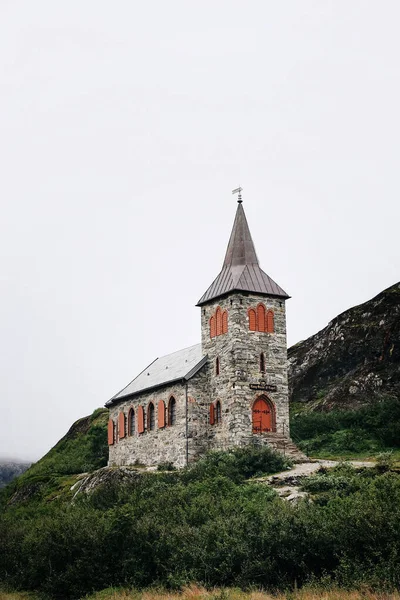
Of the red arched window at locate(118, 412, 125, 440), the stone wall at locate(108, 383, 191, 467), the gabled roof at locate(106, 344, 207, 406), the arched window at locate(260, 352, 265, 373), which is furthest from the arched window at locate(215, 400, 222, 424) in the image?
the red arched window at locate(118, 412, 125, 440)

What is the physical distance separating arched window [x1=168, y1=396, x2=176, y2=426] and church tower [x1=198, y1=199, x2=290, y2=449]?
2335mm

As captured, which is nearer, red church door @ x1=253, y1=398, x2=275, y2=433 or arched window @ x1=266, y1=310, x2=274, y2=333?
red church door @ x1=253, y1=398, x2=275, y2=433

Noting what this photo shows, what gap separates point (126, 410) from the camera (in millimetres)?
53000

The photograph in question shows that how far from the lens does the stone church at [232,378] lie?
144ft

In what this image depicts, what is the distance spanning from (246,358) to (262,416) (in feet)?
10.9

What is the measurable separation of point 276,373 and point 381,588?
25.0m

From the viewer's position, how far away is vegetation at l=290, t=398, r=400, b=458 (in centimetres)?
4194

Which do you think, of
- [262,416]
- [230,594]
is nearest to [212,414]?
[262,416]

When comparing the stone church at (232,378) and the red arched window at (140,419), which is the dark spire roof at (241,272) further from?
the red arched window at (140,419)

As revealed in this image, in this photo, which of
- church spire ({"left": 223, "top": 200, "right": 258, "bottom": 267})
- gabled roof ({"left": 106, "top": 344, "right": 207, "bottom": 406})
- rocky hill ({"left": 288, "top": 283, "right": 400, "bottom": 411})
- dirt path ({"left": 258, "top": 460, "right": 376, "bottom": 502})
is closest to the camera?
dirt path ({"left": 258, "top": 460, "right": 376, "bottom": 502})

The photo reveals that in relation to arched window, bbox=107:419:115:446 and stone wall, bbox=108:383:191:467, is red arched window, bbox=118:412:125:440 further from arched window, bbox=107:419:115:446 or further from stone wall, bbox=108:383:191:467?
arched window, bbox=107:419:115:446

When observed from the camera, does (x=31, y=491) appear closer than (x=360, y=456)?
No

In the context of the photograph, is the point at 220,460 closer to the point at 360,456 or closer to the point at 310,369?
the point at 360,456

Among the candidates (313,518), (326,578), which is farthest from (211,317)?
(326,578)
